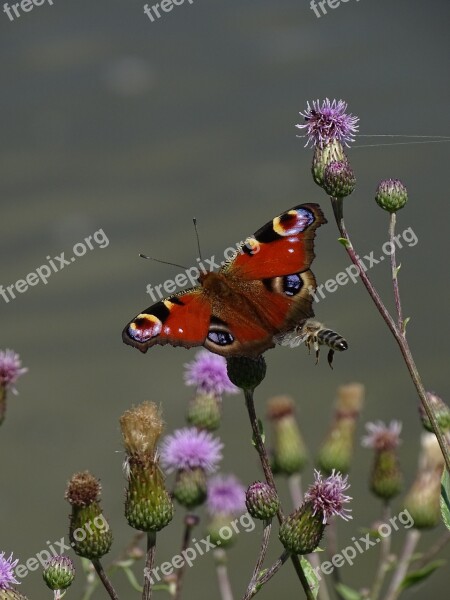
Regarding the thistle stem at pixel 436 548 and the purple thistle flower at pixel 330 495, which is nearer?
the purple thistle flower at pixel 330 495

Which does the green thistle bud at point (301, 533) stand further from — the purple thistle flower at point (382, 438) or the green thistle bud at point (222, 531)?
the purple thistle flower at point (382, 438)

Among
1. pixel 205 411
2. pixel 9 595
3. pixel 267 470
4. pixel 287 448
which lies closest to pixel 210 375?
pixel 205 411

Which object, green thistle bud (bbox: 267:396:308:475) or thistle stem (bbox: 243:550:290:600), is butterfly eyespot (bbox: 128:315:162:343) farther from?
green thistle bud (bbox: 267:396:308:475)

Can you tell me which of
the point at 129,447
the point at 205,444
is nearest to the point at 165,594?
the point at 205,444

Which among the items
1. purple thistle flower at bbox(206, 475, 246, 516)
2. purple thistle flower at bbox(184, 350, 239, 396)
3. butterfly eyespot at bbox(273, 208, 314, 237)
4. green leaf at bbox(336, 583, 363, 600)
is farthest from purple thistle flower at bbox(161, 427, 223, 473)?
butterfly eyespot at bbox(273, 208, 314, 237)

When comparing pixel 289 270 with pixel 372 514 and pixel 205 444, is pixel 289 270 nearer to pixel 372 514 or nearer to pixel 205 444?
pixel 205 444

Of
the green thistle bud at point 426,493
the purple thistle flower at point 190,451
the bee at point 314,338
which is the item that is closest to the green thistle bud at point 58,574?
the bee at point 314,338
